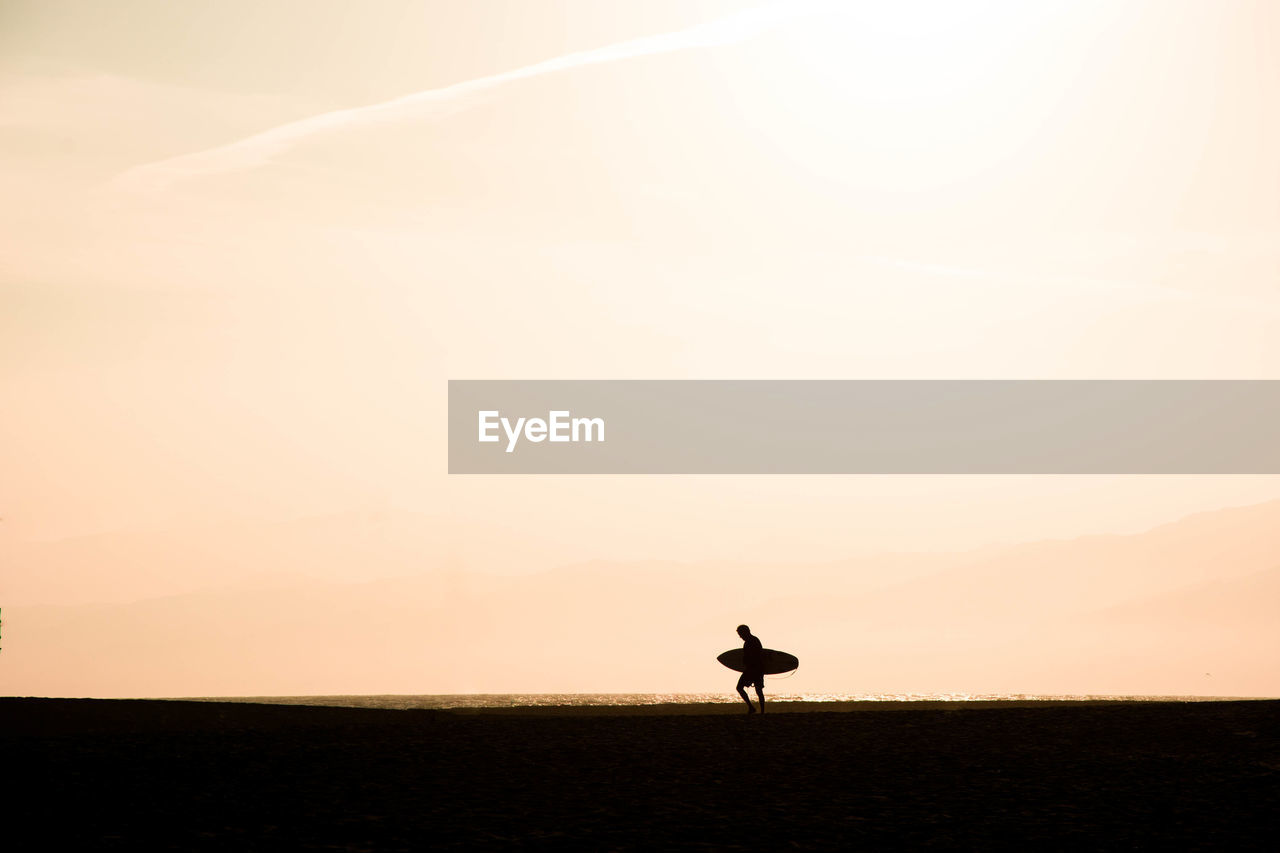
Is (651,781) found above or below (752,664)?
below

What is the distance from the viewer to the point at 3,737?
2519 cm

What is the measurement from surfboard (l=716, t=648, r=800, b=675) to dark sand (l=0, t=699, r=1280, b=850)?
4.72 metres

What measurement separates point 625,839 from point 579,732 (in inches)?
495

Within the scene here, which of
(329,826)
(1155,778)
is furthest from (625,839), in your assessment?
(1155,778)

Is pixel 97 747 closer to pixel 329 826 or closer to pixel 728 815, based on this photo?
pixel 329 826

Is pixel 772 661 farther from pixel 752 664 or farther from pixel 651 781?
pixel 651 781

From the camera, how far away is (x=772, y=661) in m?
35.2

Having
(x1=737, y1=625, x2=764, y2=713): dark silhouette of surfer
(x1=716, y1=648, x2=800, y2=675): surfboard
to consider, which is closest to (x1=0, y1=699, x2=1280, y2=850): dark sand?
(x1=737, y1=625, x2=764, y2=713): dark silhouette of surfer

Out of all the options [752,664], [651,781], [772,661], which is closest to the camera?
[651,781]

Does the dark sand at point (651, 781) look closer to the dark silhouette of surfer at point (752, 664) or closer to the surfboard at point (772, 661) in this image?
the dark silhouette of surfer at point (752, 664)

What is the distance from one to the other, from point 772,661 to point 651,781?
17.0 m

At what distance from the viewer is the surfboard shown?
3500 centimetres

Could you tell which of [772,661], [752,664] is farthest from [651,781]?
[772,661]

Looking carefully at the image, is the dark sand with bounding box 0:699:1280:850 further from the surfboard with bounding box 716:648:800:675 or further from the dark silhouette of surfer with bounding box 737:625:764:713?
the surfboard with bounding box 716:648:800:675
